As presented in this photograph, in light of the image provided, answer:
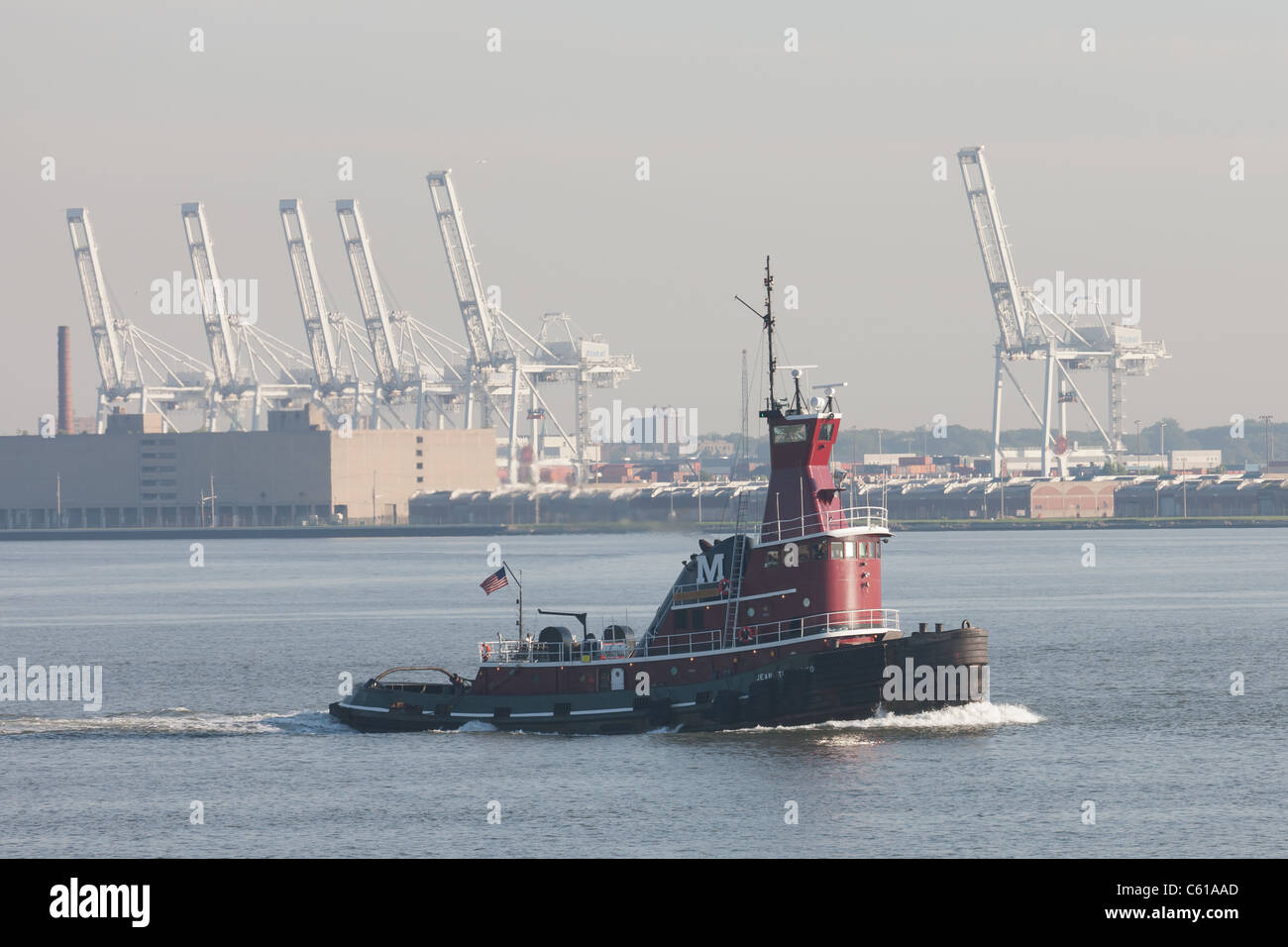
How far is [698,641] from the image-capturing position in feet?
146

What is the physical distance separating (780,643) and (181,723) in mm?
19540

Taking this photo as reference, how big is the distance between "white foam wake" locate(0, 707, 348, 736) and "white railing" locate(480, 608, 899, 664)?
22.7 feet

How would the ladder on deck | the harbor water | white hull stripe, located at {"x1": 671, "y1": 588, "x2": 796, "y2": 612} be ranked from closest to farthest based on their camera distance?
the harbor water → white hull stripe, located at {"x1": 671, "y1": 588, "x2": 796, "y2": 612} → the ladder on deck

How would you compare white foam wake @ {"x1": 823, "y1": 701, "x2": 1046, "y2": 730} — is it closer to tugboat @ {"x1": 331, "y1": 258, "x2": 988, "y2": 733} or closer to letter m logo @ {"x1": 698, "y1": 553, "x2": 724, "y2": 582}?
tugboat @ {"x1": 331, "y1": 258, "x2": 988, "y2": 733}

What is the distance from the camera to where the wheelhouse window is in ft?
145

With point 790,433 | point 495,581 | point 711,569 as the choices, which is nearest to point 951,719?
point 711,569

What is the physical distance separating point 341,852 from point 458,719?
14.6 metres

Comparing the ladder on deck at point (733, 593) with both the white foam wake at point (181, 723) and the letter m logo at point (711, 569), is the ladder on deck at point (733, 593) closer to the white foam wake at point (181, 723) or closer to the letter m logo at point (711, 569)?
the letter m logo at point (711, 569)

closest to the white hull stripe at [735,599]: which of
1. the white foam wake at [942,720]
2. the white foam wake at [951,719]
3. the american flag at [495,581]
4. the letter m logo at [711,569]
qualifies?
the letter m logo at [711,569]

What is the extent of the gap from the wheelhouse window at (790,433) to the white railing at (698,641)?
4619 millimetres

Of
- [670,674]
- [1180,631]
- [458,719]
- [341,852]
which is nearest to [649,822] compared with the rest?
[341,852]

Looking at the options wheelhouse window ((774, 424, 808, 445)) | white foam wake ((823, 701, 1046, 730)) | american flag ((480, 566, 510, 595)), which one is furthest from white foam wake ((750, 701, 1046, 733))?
american flag ((480, 566, 510, 595))

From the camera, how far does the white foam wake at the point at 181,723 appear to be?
4953cm

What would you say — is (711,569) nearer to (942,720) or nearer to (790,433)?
(790,433)
